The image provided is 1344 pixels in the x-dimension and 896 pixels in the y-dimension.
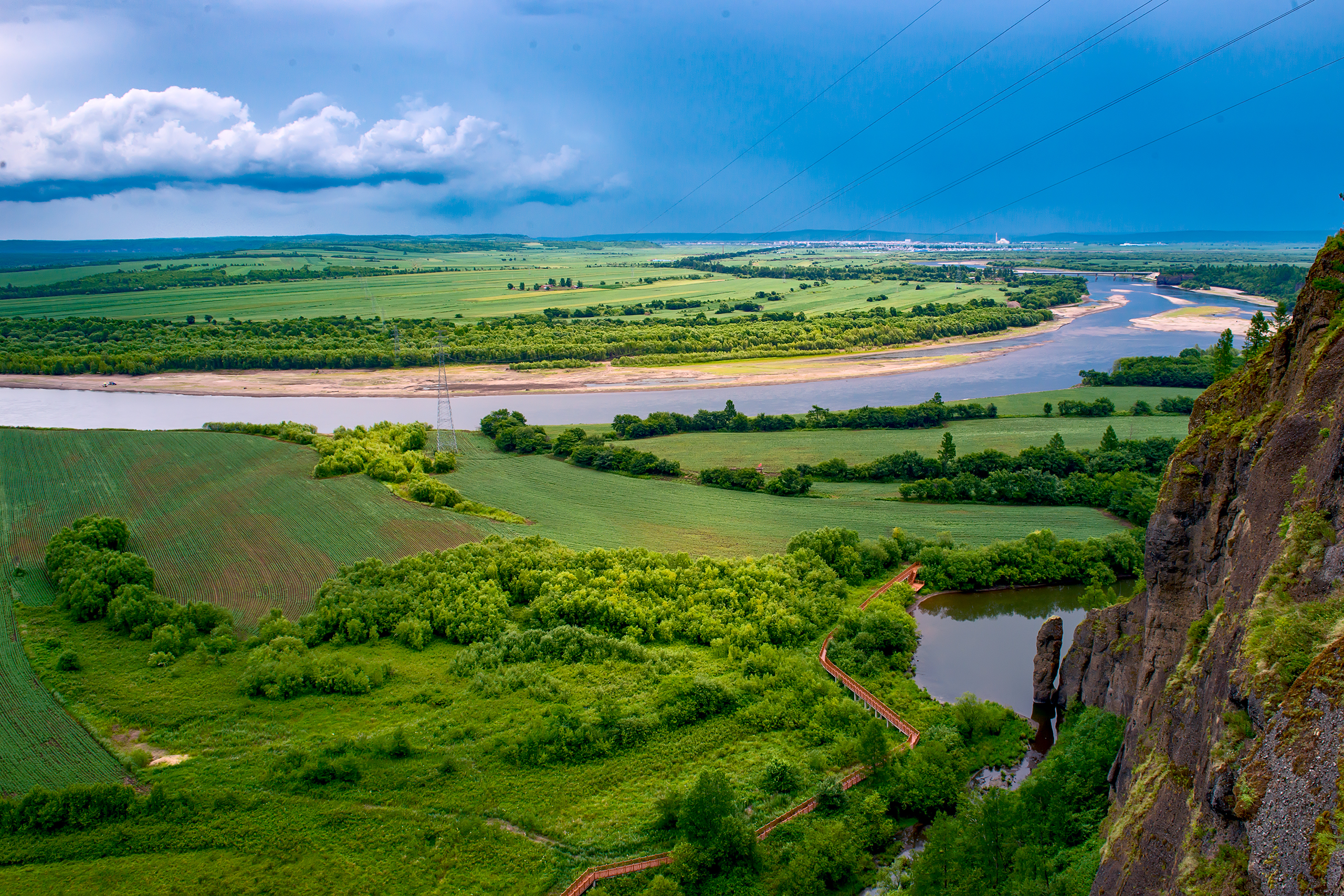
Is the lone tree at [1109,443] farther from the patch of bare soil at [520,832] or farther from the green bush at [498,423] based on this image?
the patch of bare soil at [520,832]

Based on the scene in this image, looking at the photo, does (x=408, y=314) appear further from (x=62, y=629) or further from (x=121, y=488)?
(x=62, y=629)

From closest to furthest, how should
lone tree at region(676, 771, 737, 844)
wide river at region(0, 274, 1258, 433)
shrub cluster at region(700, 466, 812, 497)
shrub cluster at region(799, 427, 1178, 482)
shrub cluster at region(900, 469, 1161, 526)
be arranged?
lone tree at region(676, 771, 737, 844)
shrub cluster at region(900, 469, 1161, 526)
shrub cluster at region(700, 466, 812, 497)
shrub cluster at region(799, 427, 1178, 482)
wide river at region(0, 274, 1258, 433)

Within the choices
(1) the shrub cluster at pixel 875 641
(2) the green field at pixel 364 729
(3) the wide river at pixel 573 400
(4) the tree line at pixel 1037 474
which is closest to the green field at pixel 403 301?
(3) the wide river at pixel 573 400

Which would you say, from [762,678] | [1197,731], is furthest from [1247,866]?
[762,678]

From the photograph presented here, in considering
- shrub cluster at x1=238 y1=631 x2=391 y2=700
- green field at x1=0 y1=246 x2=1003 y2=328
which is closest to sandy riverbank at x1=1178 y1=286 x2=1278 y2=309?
green field at x1=0 y1=246 x2=1003 y2=328

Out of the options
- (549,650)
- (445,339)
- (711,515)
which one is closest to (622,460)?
(711,515)

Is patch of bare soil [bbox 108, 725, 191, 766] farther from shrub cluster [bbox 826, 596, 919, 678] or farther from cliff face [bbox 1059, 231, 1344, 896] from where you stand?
cliff face [bbox 1059, 231, 1344, 896]

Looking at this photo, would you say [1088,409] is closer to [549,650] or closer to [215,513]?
[549,650]
